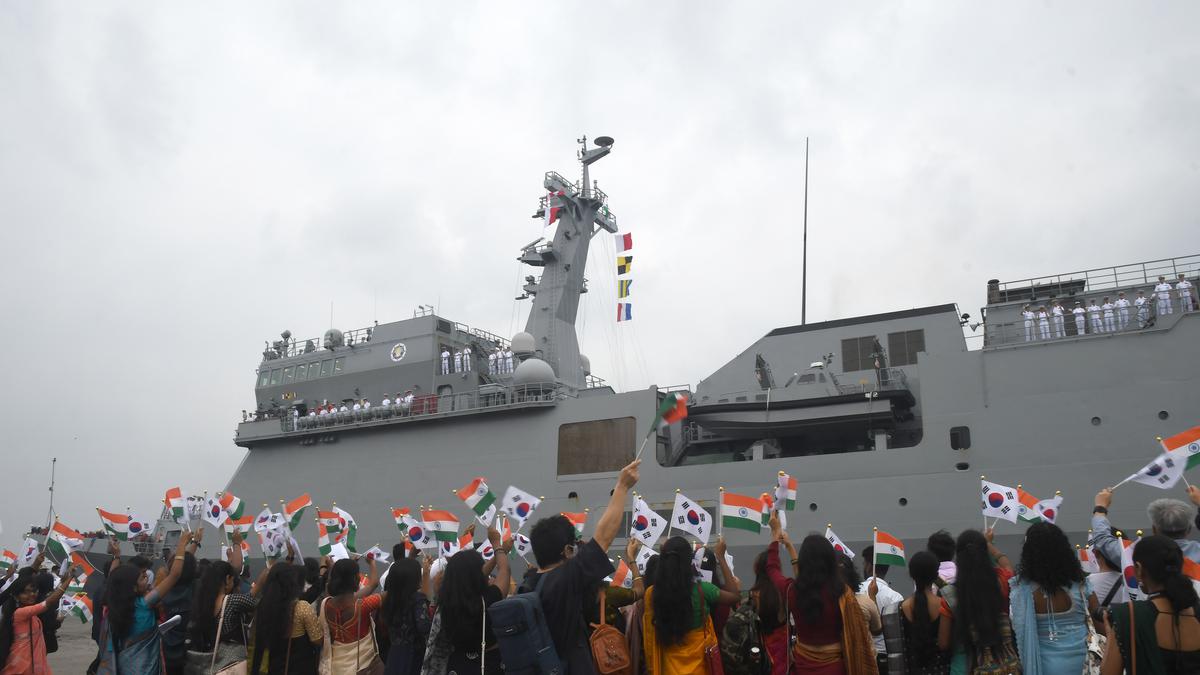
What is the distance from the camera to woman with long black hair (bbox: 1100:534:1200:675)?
3930 millimetres

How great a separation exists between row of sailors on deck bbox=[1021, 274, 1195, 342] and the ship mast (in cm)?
1266

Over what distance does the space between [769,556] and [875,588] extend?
741 millimetres

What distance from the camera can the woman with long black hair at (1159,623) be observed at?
3.93 metres

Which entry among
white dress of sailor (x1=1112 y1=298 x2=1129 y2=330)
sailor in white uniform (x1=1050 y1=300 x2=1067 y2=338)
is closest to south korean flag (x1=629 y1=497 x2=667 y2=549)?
sailor in white uniform (x1=1050 y1=300 x2=1067 y2=338)

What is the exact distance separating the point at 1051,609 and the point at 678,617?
2.01m

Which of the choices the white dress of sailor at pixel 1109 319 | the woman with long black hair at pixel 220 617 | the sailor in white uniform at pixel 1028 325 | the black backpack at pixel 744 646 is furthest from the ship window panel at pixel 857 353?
the woman with long black hair at pixel 220 617

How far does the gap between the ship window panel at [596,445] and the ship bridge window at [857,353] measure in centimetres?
505

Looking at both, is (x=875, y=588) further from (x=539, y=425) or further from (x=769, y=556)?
(x=539, y=425)

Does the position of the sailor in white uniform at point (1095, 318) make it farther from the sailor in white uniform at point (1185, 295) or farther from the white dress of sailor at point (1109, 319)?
the sailor in white uniform at point (1185, 295)

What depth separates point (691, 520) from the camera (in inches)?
370

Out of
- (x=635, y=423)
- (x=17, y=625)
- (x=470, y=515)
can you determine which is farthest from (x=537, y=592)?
(x=470, y=515)

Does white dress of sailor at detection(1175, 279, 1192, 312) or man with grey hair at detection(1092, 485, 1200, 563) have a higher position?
white dress of sailor at detection(1175, 279, 1192, 312)

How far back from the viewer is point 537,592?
4070 mm

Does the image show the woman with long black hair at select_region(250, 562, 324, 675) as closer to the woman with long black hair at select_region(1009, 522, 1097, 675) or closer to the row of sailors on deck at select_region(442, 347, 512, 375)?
the woman with long black hair at select_region(1009, 522, 1097, 675)
